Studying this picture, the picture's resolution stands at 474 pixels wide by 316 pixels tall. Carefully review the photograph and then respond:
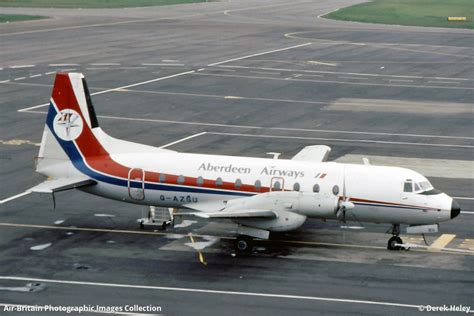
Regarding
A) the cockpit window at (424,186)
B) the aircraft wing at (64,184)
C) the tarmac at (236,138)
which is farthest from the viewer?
the aircraft wing at (64,184)

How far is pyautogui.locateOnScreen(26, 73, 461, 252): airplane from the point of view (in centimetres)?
3928

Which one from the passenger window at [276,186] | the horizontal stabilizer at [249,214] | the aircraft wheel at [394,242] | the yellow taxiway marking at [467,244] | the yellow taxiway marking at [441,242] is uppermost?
the passenger window at [276,186]

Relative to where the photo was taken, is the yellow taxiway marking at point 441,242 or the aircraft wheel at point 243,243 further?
Result: the yellow taxiway marking at point 441,242

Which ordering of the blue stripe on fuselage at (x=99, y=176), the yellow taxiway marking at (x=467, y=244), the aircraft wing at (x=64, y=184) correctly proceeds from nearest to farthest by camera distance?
the yellow taxiway marking at (x=467, y=244), the aircraft wing at (x=64, y=184), the blue stripe on fuselage at (x=99, y=176)

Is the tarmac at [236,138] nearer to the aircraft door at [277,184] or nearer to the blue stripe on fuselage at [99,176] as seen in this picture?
the blue stripe on fuselage at [99,176]

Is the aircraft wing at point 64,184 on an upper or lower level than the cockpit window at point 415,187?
upper

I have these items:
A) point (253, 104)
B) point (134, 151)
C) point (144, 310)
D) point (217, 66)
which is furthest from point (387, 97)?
point (144, 310)

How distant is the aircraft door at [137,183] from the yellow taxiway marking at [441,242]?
495 inches

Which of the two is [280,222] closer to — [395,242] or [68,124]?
[395,242]

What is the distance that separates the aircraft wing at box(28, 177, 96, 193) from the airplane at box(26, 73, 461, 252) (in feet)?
0.14

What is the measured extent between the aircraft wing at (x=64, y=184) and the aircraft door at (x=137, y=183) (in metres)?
1.80

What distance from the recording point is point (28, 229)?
4253 cm

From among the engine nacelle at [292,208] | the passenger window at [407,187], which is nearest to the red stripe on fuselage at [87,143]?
the engine nacelle at [292,208]

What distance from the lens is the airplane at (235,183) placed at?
39.3 metres
